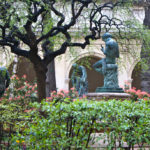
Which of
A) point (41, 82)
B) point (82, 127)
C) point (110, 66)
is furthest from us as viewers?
point (110, 66)

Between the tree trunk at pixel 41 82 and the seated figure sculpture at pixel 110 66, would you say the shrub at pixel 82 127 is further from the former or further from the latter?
the seated figure sculpture at pixel 110 66

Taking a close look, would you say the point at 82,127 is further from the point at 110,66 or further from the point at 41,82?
the point at 110,66

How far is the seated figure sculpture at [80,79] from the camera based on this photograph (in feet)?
32.1

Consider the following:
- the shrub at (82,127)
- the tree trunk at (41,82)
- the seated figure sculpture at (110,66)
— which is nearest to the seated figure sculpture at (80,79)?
the seated figure sculpture at (110,66)

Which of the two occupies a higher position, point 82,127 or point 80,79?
point 80,79

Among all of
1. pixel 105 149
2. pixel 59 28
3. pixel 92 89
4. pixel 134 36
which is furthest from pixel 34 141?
pixel 92 89

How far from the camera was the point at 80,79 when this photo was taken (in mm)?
9852

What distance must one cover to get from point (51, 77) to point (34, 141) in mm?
8407

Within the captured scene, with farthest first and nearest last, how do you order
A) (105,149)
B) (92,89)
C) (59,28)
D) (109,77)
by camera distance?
(92,89) < (109,77) < (59,28) < (105,149)

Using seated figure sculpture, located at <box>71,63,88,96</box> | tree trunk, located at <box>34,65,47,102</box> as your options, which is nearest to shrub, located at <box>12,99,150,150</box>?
tree trunk, located at <box>34,65,47,102</box>

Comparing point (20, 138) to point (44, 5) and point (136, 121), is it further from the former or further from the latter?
point (44, 5)

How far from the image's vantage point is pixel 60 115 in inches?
135

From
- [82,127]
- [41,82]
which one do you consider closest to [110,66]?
[41,82]

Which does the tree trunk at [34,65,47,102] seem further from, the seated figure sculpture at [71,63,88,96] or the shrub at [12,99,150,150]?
the shrub at [12,99,150,150]
